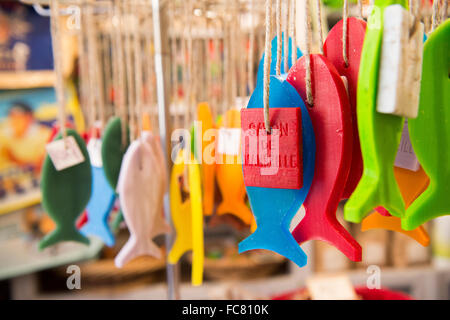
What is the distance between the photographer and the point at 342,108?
379mm

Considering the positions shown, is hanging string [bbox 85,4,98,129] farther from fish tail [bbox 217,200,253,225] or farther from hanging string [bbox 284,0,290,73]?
hanging string [bbox 284,0,290,73]

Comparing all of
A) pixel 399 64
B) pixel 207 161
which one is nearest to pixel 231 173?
pixel 207 161

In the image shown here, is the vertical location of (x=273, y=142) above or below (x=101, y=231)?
above

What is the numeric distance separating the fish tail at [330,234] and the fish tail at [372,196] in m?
0.03

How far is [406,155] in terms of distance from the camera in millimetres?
452

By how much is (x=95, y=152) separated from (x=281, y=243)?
50 cm

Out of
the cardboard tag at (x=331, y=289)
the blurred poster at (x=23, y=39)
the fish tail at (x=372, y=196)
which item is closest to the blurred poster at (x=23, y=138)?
the blurred poster at (x=23, y=39)

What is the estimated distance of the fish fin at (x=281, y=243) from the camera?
0.40 m

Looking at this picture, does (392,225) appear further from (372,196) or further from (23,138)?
(23,138)

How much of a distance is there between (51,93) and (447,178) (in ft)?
5.75

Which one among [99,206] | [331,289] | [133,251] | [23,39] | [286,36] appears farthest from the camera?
[23,39]
